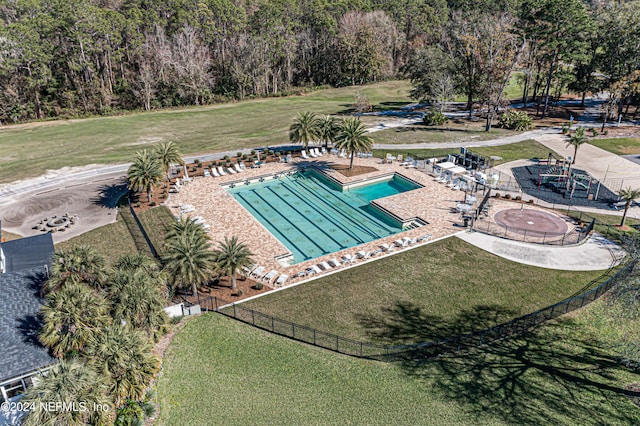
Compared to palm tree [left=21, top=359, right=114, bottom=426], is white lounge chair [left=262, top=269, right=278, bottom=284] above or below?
below

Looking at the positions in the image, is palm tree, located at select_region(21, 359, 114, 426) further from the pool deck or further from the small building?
the pool deck

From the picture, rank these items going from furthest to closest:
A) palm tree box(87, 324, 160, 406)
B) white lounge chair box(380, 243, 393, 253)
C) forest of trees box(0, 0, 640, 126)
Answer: forest of trees box(0, 0, 640, 126) → white lounge chair box(380, 243, 393, 253) → palm tree box(87, 324, 160, 406)

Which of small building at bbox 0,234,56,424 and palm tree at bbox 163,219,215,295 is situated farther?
palm tree at bbox 163,219,215,295

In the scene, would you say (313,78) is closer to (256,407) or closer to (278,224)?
(278,224)

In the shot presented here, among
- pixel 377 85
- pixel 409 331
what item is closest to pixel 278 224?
pixel 409 331

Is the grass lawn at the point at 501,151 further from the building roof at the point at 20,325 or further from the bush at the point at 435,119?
the building roof at the point at 20,325

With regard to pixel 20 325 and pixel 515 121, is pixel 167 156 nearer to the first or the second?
pixel 20 325

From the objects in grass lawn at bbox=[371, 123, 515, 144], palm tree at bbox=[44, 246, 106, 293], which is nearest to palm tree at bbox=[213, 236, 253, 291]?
palm tree at bbox=[44, 246, 106, 293]

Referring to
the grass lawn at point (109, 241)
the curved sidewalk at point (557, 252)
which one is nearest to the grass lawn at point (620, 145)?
the curved sidewalk at point (557, 252)
